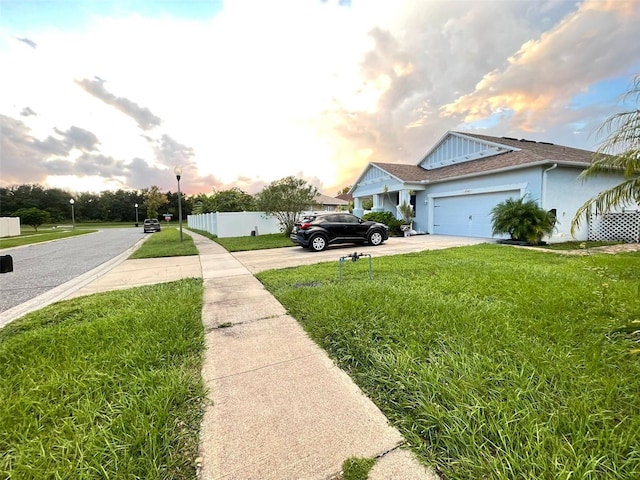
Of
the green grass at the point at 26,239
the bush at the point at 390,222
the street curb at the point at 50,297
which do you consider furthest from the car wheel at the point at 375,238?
the green grass at the point at 26,239

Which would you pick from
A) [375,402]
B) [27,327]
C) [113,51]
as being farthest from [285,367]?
[113,51]

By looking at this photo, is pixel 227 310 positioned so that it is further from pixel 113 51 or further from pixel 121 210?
pixel 121 210

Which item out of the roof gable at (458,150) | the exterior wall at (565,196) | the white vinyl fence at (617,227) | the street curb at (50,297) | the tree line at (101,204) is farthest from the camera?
the tree line at (101,204)

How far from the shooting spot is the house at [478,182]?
37.3 ft

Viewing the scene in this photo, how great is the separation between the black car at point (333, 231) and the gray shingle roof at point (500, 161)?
6.28m

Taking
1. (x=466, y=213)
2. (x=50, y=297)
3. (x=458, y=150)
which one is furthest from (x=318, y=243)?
(x=458, y=150)

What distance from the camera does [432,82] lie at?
1266cm

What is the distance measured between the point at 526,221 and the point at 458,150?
7.88m

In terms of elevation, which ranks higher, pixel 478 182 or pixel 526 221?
pixel 478 182

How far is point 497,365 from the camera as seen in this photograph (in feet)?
7.48

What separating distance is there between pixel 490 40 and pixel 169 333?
14.2 meters

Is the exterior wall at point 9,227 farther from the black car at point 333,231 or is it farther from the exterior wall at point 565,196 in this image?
the exterior wall at point 565,196

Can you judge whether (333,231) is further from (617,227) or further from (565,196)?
(617,227)

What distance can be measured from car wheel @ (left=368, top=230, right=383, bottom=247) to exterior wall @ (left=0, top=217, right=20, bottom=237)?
102 feet
